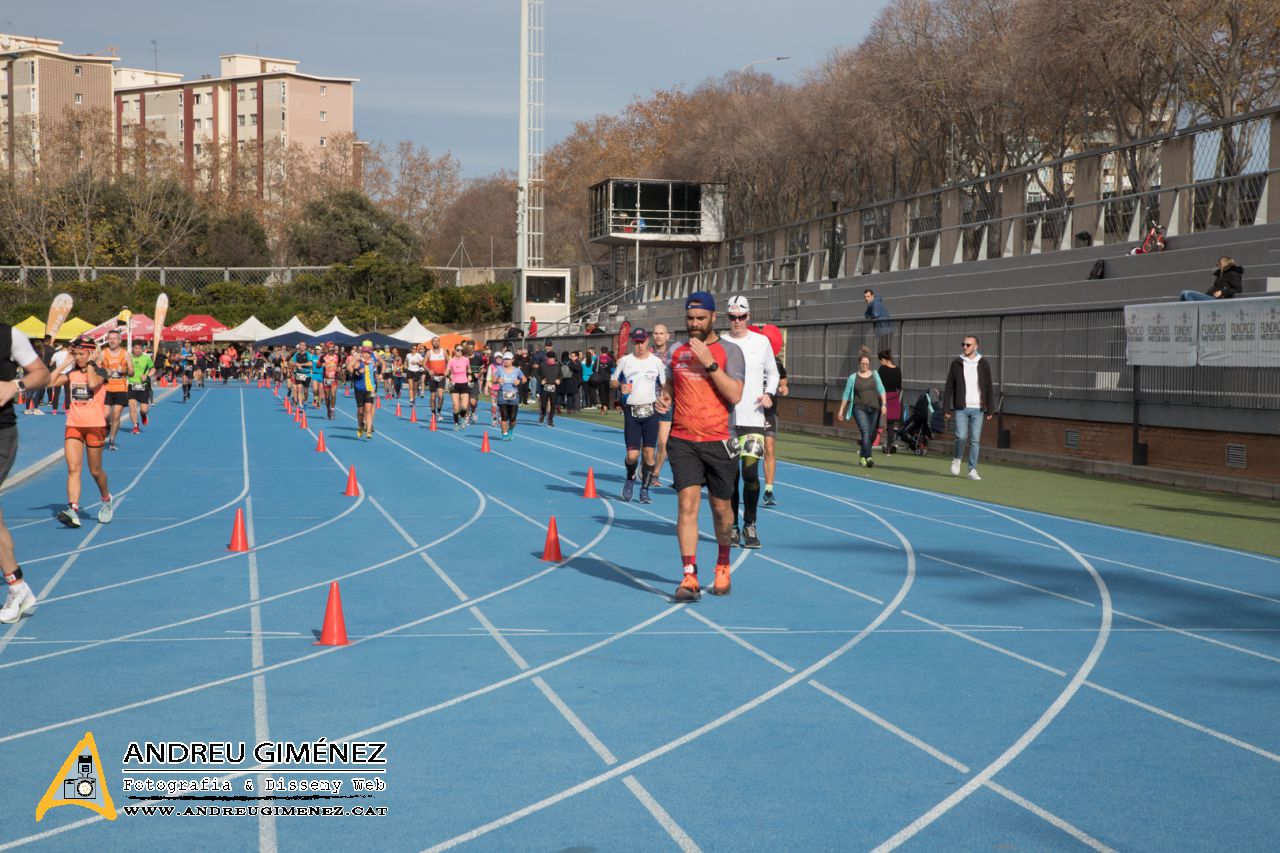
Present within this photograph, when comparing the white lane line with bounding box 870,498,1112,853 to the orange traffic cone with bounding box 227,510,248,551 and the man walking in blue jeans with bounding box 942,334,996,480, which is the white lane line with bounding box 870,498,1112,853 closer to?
the orange traffic cone with bounding box 227,510,248,551

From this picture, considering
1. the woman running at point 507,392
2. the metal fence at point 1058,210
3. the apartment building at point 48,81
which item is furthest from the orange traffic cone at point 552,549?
the apartment building at point 48,81

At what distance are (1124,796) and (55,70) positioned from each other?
125843 millimetres

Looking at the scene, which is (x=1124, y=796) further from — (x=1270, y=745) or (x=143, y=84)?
(x=143, y=84)

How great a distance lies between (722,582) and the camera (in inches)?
397

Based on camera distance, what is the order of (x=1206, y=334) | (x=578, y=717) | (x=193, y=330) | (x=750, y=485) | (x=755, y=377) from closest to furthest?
(x=578, y=717) < (x=755, y=377) < (x=750, y=485) < (x=1206, y=334) < (x=193, y=330)

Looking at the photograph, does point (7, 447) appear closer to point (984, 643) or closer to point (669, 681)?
point (669, 681)

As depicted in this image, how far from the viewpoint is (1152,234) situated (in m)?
25.9

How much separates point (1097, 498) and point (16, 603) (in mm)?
13298

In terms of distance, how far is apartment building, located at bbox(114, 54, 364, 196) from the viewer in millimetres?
118125

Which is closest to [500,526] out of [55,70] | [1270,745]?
[1270,745]

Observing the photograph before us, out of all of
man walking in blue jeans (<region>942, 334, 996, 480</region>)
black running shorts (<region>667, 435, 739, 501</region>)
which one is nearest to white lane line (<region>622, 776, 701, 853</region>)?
black running shorts (<region>667, 435, 739, 501</region>)

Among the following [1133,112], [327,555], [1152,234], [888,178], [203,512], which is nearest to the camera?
[327,555]

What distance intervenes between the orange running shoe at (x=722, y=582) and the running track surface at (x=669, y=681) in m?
0.11

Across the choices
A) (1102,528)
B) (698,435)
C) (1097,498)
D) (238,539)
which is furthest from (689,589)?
(1097,498)
